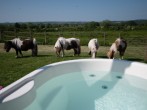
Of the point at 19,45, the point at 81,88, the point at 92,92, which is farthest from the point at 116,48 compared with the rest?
the point at 19,45

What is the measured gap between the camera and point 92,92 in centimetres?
548

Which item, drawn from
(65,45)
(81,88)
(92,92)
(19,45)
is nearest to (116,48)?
(65,45)

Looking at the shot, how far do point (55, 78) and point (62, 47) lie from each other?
485 cm

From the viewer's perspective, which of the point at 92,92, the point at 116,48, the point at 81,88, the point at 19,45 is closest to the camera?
the point at 92,92

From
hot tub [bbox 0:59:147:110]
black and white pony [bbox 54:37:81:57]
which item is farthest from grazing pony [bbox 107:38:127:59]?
hot tub [bbox 0:59:147:110]

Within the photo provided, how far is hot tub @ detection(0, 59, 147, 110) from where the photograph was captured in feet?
11.9

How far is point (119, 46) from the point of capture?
30.6ft

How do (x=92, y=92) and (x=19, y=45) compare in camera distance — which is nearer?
(x=92, y=92)

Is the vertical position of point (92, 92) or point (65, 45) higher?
point (65, 45)

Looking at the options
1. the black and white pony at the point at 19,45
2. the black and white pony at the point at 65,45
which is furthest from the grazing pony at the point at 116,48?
the black and white pony at the point at 19,45

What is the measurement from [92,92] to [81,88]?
1.32 feet

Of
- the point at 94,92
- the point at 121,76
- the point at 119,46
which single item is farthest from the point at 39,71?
the point at 119,46

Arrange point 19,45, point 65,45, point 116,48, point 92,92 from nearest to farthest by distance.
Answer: point 92,92
point 116,48
point 65,45
point 19,45

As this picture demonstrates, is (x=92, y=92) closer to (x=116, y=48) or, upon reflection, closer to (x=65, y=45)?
(x=116, y=48)
